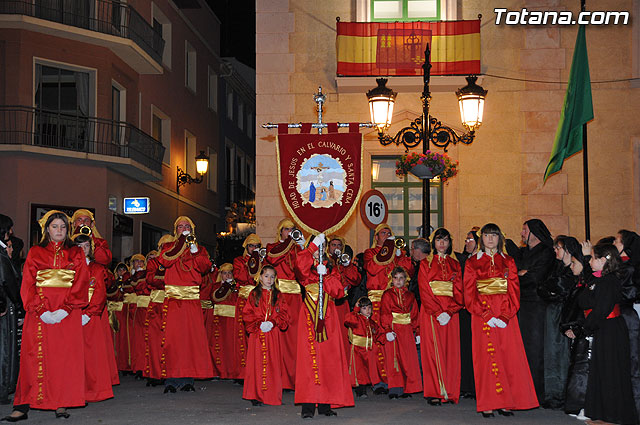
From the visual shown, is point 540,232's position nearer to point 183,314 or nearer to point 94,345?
point 183,314

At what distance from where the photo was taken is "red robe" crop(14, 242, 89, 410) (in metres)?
9.06

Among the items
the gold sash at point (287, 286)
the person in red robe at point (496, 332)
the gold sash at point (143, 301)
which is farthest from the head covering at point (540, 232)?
the gold sash at point (143, 301)

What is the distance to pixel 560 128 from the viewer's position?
13633mm

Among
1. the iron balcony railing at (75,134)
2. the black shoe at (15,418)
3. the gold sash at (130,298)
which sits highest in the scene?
the iron balcony railing at (75,134)

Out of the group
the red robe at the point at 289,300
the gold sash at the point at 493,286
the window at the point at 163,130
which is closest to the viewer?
the gold sash at the point at 493,286

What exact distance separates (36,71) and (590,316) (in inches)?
710

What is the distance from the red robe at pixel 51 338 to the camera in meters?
9.06

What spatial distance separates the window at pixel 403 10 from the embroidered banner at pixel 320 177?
27.7 ft

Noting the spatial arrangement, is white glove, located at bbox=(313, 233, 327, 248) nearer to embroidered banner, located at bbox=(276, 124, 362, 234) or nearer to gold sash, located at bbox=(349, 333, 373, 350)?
embroidered banner, located at bbox=(276, 124, 362, 234)

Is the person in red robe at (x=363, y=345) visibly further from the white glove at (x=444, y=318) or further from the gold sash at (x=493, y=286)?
the gold sash at (x=493, y=286)

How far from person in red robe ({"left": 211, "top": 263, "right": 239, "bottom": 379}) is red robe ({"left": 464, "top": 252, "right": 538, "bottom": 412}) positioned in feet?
16.2

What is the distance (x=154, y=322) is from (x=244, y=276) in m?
1.43

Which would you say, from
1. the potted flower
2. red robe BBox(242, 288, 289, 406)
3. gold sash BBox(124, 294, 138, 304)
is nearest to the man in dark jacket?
the potted flower

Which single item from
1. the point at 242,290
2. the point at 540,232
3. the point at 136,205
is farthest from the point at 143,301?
the point at 136,205
